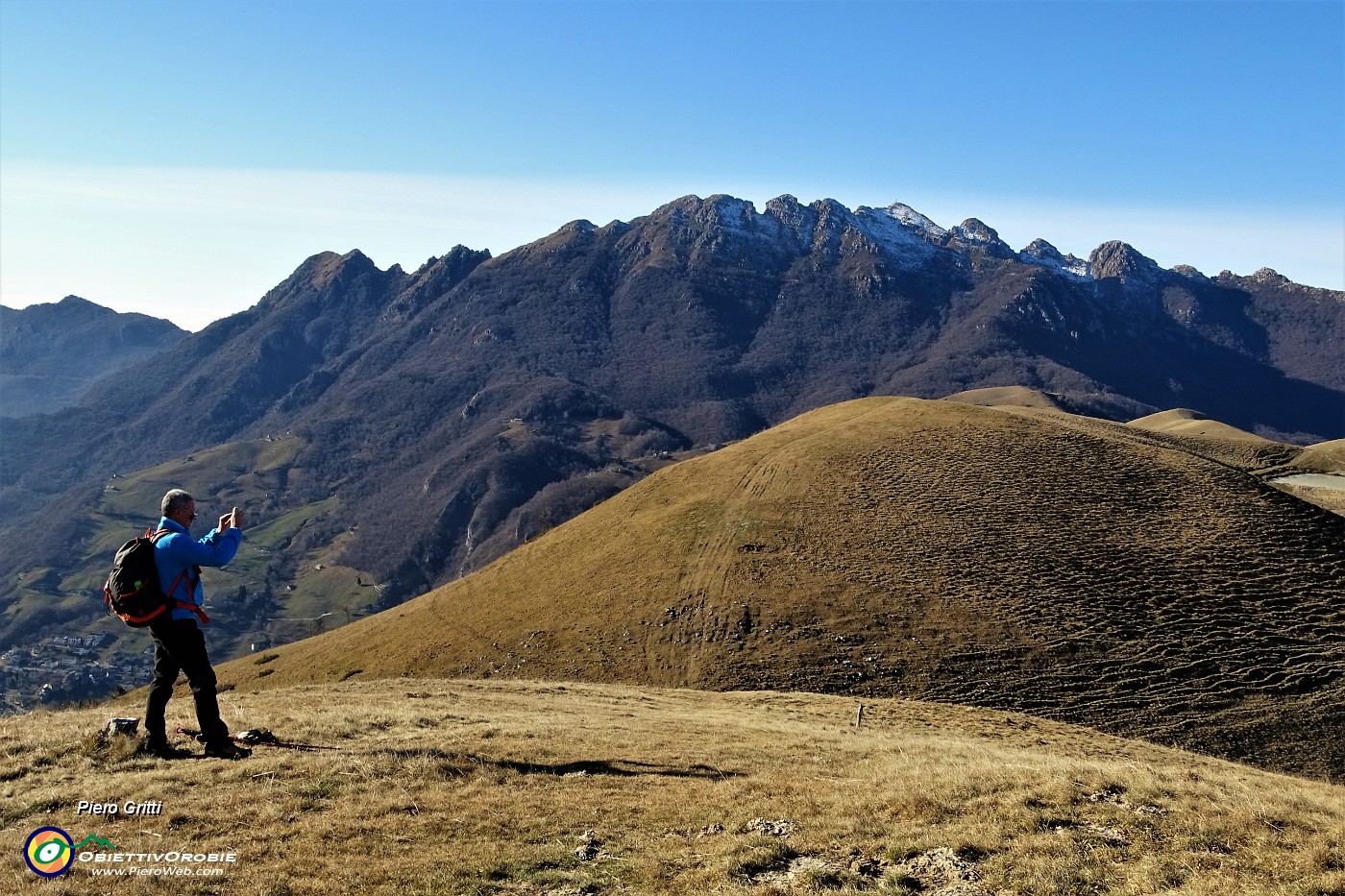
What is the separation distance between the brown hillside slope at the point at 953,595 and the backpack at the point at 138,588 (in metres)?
34.0

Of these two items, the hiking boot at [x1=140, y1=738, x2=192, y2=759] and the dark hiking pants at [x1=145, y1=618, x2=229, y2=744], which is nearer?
the dark hiking pants at [x1=145, y1=618, x2=229, y2=744]

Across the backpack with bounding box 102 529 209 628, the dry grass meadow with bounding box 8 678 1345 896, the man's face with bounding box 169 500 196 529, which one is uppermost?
the man's face with bounding box 169 500 196 529

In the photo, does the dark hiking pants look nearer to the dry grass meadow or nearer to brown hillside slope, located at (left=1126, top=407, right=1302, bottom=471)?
the dry grass meadow

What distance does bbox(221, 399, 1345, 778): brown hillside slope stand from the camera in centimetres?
4106

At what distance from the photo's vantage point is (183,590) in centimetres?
1243

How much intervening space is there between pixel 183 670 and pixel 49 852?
2.93 metres

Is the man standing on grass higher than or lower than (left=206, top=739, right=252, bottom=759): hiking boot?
higher

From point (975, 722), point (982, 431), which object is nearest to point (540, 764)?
point (975, 722)

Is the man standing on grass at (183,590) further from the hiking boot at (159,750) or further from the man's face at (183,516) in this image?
the hiking boot at (159,750)

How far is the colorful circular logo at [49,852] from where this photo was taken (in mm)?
9695

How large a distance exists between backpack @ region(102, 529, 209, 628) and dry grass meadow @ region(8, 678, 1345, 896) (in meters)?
2.54

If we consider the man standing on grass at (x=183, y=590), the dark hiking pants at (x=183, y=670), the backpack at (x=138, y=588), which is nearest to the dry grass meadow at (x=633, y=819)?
the dark hiking pants at (x=183, y=670)

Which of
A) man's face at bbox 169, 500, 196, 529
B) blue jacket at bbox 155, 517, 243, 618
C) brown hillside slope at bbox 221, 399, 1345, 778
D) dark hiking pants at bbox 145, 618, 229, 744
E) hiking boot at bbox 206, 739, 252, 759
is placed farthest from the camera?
brown hillside slope at bbox 221, 399, 1345, 778

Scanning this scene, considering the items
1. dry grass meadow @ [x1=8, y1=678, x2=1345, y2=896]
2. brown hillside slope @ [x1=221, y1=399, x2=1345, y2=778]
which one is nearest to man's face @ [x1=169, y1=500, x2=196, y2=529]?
dry grass meadow @ [x1=8, y1=678, x2=1345, y2=896]
